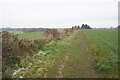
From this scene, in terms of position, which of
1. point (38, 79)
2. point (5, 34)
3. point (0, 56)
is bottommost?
point (38, 79)

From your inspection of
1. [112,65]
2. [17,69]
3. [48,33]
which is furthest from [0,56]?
[48,33]

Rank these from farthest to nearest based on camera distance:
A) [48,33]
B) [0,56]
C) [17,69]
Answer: [48,33] < [0,56] < [17,69]

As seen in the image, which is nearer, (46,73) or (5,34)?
(46,73)

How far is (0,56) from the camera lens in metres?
10.8

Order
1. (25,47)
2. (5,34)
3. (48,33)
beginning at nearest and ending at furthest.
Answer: (5,34), (25,47), (48,33)

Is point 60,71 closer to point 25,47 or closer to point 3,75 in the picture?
point 3,75

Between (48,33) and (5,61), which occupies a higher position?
(48,33)

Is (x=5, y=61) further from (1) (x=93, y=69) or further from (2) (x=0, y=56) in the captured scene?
(1) (x=93, y=69)

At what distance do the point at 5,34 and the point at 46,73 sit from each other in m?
6.07

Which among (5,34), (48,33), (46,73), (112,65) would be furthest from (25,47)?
(48,33)

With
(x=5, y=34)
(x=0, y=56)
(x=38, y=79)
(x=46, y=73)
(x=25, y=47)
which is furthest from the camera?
(x=25, y=47)

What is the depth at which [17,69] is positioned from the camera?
1009 cm

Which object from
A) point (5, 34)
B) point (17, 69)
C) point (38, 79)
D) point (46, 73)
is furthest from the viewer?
point (5, 34)

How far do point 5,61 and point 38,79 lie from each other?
333 centimetres
